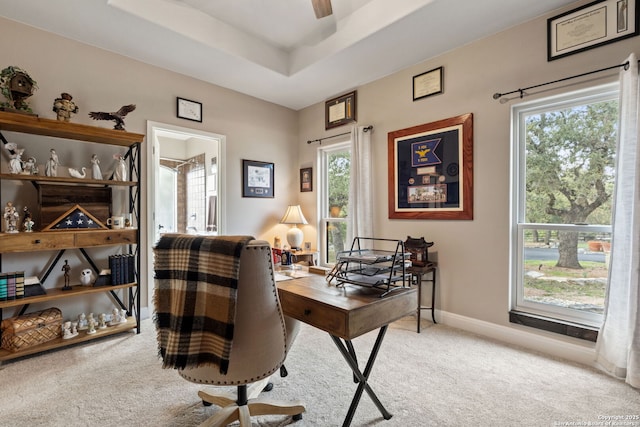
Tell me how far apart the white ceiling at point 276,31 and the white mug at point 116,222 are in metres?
1.63

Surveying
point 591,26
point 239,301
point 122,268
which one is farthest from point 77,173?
point 591,26

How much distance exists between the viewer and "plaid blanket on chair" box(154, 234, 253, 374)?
1160 millimetres

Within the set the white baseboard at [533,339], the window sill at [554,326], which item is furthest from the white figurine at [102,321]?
the window sill at [554,326]

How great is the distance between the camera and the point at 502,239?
263 cm

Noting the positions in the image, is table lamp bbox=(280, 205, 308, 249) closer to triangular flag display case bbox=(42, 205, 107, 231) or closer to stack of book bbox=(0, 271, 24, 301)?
triangular flag display case bbox=(42, 205, 107, 231)

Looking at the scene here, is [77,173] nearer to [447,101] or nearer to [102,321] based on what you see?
[102,321]

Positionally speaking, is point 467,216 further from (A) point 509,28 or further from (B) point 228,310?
(B) point 228,310

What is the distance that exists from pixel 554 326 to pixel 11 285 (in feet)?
13.6

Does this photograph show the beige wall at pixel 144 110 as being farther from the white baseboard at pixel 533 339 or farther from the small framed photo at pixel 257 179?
the white baseboard at pixel 533 339

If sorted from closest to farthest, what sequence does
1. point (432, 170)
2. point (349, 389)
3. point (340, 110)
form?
point (349, 389)
point (432, 170)
point (340, 110)

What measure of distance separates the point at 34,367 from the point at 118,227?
1.19m

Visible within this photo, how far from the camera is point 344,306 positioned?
1295mm

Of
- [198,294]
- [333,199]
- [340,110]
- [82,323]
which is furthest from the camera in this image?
[333,199]

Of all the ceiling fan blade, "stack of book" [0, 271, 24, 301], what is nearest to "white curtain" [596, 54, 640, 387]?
the ceiling fan blade
